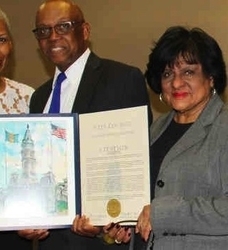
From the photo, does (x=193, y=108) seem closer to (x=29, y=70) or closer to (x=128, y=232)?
(x=128, y=232)

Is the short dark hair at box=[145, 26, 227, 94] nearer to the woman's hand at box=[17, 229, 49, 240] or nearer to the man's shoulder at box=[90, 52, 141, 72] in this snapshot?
the man's shoulder at box=[90, 52, 141, 72]

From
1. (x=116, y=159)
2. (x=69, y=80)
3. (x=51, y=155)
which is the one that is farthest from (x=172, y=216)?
(x=69, y=80)

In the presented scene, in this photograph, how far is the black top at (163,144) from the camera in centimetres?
204

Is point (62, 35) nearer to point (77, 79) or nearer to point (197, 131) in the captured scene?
point (77, 79)

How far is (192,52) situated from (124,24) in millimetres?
1977

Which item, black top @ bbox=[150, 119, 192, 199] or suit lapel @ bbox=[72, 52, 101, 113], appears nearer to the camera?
black top @ bbox=[150, 119, 192, 199]

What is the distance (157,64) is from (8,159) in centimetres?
65

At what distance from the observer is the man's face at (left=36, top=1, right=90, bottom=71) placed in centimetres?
243

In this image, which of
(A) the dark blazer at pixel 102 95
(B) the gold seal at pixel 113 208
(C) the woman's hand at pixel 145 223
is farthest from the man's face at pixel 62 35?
(C) the woman's hand at pixel 145 223

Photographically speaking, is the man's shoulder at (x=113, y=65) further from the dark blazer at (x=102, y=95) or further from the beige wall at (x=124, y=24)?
the beige wall at (x=124, y=24)

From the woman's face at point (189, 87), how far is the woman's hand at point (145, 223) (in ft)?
1.22

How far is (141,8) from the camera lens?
3.91 metres

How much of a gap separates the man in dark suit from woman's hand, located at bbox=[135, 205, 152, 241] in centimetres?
31

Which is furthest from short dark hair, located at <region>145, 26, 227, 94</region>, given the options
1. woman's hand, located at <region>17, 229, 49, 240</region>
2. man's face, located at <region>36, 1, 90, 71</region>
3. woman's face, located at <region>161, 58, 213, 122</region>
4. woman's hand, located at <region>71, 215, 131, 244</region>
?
woman's hand, located at <region>17, 229, 49, 240</region>
